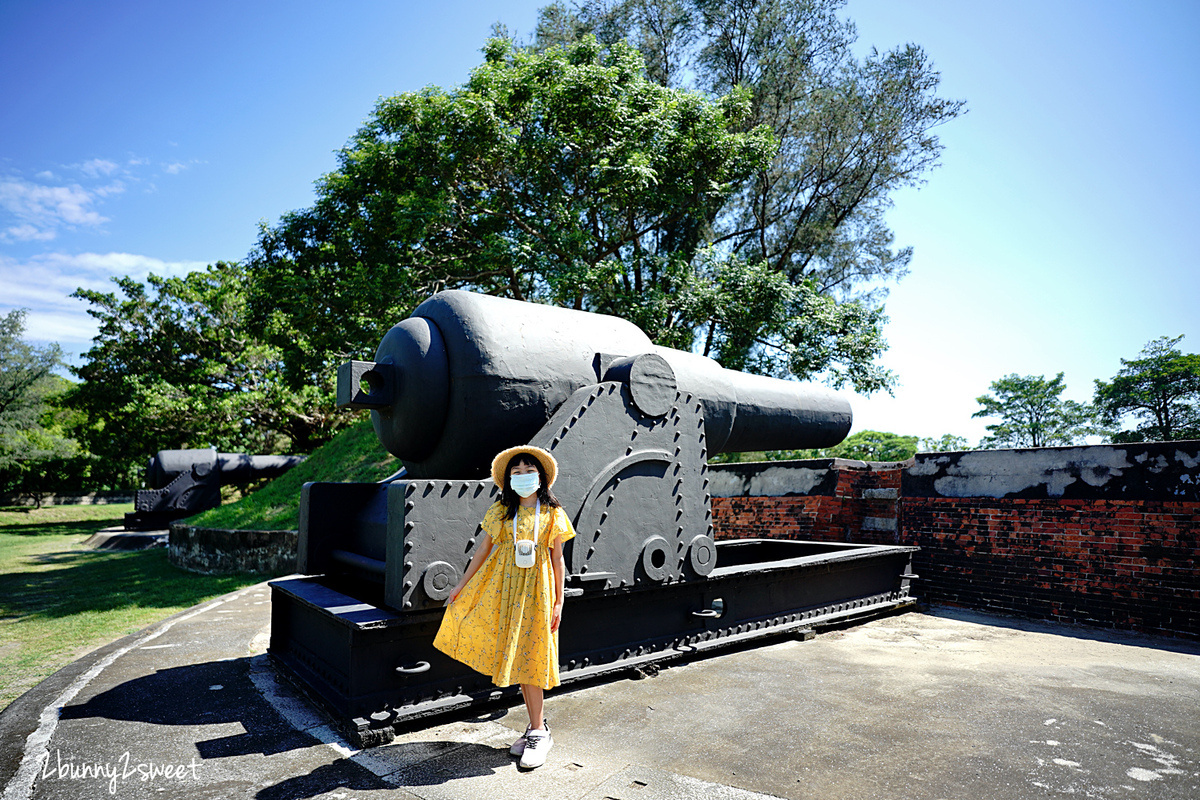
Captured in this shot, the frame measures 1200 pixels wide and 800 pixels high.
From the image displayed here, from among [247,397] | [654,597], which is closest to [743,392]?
[654,597]

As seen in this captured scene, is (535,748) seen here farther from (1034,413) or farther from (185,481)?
(1034,413)

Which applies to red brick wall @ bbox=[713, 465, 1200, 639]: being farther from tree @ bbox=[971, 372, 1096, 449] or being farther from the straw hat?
tree @ bbox=[971, 372, 1096, 449]

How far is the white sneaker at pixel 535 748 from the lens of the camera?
287 centimetres

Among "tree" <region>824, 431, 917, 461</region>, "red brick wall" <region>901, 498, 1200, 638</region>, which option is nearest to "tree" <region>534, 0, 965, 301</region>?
"red brick wall" <region>901, 498, 1200, 638</region>

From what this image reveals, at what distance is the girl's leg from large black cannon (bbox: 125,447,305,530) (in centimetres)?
1913

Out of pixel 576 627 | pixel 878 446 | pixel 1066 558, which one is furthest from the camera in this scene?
pixel 878 446

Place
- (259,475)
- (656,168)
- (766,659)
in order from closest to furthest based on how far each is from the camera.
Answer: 1. (766,659)
2. (656,168)
3. (259,475)

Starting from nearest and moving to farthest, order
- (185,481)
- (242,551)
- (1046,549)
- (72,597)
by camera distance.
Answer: (1046,549) < (72,597) < (242,551) < (185,481)

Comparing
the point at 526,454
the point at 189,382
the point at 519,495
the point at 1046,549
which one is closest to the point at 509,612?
the point at 519,495

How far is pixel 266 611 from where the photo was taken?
6969mm

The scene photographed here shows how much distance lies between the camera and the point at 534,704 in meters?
3.05

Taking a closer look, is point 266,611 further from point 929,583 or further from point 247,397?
point 247,397

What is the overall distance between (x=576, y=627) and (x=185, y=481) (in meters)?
18.7

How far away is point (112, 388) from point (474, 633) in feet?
79.2
